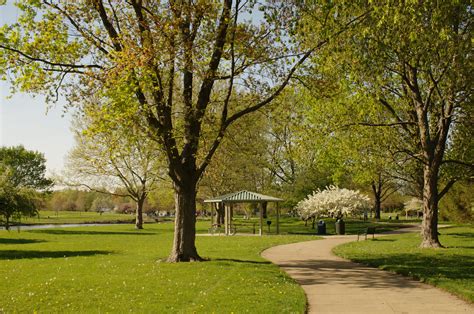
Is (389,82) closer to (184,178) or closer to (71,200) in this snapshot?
(184,178)

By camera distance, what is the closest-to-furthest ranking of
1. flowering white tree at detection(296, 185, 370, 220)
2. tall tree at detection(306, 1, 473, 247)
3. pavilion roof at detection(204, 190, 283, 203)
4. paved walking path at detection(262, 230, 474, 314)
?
1. paved walking path at detection(262, 230, 474, 314)
2. tall tree at detection(306, 1, 473, 247)
3. pavilion roof at detection(204, 190, 283, 203)
4. flowering white tree at detection(296, 185, 370, 220)

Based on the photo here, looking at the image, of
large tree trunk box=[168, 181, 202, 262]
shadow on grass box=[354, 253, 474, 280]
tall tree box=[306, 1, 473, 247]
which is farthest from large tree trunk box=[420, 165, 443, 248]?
large tree trunk box=[168, 181, 202, 262]

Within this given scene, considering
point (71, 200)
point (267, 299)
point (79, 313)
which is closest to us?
point (79, 313)

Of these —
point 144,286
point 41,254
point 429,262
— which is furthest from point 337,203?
point 144,286

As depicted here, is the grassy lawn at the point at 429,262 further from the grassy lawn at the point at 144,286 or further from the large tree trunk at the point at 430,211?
the grassy lawn at the point at 144,286

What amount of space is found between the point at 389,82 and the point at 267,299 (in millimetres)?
16790

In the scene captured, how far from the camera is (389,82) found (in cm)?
2369

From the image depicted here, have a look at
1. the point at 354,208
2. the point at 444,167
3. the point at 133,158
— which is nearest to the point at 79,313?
the point at 444,167

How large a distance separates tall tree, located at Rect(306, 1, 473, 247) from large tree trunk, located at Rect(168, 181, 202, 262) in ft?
22.1

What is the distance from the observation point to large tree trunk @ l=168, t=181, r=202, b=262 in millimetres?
16781

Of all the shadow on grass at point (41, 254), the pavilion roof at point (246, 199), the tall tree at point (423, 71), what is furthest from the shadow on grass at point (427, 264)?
the pavilion roof at point (246, 199)

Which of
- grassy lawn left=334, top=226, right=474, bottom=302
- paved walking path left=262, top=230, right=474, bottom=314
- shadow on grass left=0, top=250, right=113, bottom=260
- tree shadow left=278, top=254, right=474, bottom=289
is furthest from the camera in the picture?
shadow on grass left=0, top=250, right=113, bottom=260

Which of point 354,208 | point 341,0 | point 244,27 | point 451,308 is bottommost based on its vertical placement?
point 451,308

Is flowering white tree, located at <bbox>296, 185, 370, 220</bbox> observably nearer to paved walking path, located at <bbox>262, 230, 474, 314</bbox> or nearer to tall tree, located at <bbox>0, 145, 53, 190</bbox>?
paved walking path, located at <bbox>262, 230, 474, 314</bbox>
